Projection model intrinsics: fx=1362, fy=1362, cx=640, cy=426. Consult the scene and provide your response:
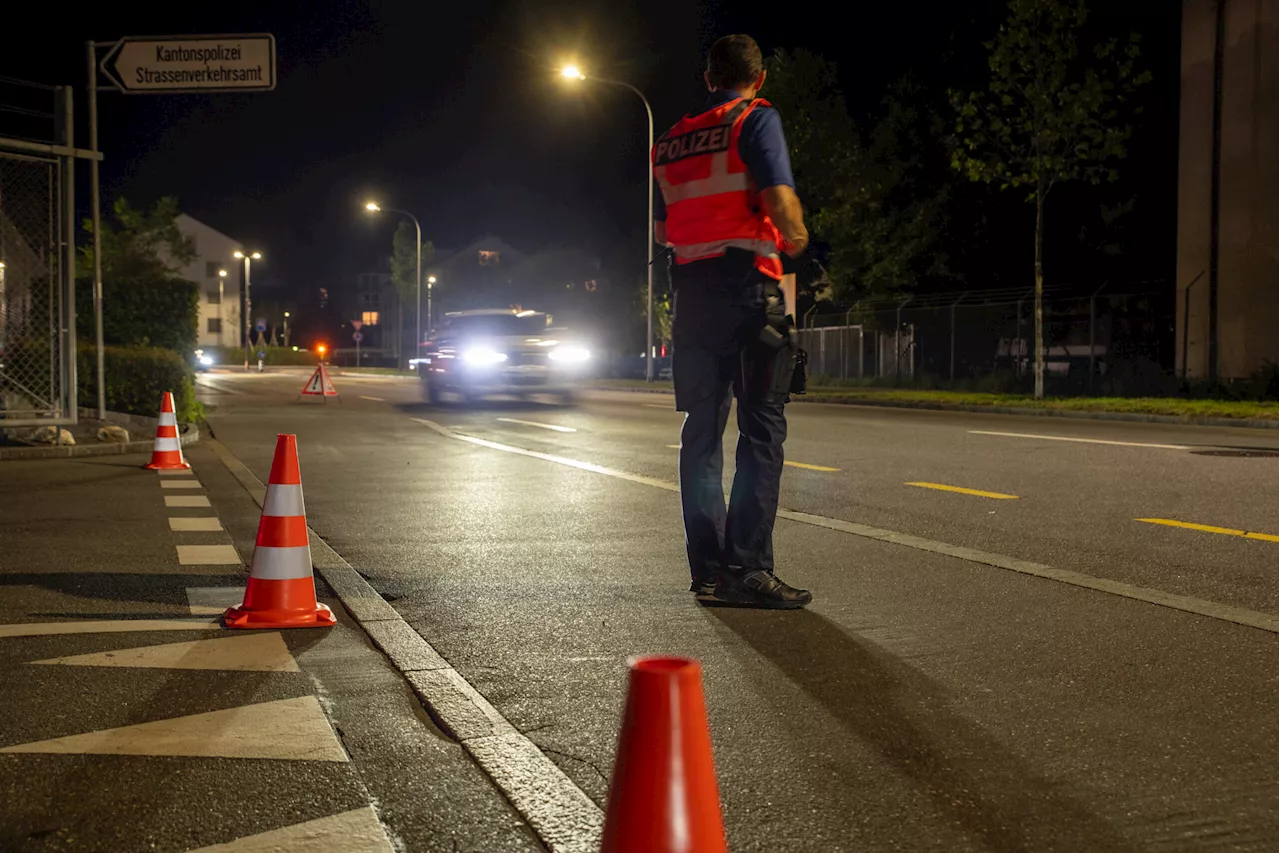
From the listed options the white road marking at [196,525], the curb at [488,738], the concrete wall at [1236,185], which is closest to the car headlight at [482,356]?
the concrete wall at [1236,185]

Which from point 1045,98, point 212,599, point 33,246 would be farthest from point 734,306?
point 1045,98

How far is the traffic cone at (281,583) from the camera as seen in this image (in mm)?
5223

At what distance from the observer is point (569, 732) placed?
3736 mm

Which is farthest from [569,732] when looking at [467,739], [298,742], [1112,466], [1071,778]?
[1112,466]

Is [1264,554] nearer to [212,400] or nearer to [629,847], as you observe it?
[629,847]

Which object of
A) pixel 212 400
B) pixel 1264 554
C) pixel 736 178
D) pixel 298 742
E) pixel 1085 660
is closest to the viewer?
pixel 298 742

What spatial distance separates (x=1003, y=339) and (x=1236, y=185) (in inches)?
366

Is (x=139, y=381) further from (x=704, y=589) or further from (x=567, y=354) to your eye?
(x=704, y=589)

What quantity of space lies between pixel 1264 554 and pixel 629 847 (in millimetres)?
5518

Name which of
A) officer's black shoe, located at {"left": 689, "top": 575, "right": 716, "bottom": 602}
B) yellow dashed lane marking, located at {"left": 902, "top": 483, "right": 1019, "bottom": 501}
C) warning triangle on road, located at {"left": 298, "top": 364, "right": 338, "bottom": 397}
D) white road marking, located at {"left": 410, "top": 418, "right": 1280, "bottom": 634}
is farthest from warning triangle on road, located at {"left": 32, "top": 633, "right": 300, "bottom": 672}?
warning triangle on road, located at {"left": 298, "top": 364, "right": 338, "bottom": 397}

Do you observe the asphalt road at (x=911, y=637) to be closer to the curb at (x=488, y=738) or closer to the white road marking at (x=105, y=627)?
the curb at (x=488, y=738)

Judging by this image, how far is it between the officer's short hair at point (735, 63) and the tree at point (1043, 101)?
2164 cm

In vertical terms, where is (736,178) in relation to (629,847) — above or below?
above

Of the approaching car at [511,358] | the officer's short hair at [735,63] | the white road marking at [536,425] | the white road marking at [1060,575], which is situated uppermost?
the officer's short hair at [735,63]
